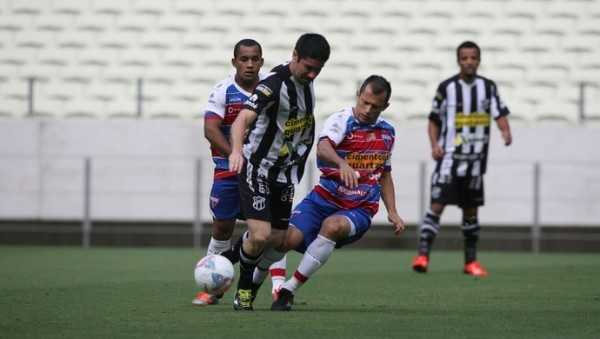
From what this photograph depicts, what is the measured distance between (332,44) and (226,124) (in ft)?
30.5

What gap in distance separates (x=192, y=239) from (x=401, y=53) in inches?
147

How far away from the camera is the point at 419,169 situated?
664 inches

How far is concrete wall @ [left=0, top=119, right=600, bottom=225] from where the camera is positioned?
54.9 feet

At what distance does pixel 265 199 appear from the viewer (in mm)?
7461

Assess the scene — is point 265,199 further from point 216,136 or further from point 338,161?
point 216,136

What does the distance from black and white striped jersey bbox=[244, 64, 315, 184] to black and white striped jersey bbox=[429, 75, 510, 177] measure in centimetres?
471

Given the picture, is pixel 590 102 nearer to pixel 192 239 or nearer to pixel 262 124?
pixel 192 239

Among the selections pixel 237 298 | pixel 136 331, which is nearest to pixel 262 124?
pixel 237 298

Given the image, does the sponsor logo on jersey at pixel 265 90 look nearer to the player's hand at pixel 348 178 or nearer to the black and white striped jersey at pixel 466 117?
the player's hand at pixel 348 178

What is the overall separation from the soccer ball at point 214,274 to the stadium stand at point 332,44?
9256 mm

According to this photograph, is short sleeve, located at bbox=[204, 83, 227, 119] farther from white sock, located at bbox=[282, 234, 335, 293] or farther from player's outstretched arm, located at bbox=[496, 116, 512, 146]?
player's outstretched arm, located at bbox=[496, 116, 512, 146]

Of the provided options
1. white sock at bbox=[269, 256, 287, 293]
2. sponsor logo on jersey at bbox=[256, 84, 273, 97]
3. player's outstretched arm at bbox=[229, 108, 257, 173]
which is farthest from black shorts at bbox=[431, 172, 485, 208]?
player's outstretched arm at bbox=[229, 108, 257, 173]

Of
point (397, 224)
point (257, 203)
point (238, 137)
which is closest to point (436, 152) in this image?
point (397, 224)

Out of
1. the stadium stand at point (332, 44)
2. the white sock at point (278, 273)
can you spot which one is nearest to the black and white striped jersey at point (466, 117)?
the white sock at point (278, 273)
